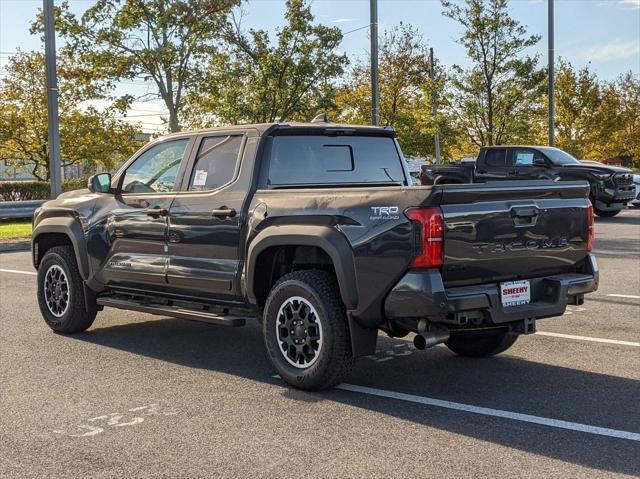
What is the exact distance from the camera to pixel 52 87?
55.1 ft

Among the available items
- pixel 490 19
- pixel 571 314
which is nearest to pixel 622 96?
pixel 490 19

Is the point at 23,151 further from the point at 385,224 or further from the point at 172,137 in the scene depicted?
the point at 385,224

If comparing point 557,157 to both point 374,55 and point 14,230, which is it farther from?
point 14,230

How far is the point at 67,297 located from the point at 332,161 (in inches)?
115

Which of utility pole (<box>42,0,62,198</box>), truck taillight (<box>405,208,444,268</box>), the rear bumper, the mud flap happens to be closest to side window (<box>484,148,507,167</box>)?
utility pole (<box>42,0,62,198</box>)

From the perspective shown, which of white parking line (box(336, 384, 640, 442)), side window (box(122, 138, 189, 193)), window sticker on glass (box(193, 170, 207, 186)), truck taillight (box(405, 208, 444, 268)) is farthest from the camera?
side window (box(122, 138, 189, 193))

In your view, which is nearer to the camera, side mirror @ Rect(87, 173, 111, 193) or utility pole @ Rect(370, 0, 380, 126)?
side mirror @ Rect(87, 173, 111, 193)

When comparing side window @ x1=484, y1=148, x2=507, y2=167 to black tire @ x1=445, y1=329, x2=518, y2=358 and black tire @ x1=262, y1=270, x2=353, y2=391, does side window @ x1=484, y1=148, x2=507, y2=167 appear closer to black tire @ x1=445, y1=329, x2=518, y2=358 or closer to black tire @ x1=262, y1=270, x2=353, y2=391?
black tire @ x1=445, y1=329, x2=518, y2=358

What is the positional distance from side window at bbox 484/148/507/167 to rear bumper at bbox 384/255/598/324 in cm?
1524

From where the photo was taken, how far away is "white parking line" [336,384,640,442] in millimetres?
4598

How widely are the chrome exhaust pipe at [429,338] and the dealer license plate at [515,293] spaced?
439mm

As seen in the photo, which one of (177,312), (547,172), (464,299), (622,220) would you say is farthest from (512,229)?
(622,220)

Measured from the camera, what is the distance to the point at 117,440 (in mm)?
4535

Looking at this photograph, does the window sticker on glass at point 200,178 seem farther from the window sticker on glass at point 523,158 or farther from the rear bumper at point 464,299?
the window sticker on glass at point 523,158
